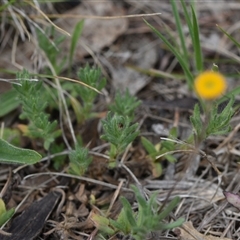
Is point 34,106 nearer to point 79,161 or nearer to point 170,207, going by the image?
point 79,161

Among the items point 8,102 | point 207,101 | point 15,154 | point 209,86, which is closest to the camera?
point 209,86

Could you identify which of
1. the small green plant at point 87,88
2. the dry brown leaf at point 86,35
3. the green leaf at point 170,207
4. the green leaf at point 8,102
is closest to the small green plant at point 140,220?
the green leaf at point 170,207

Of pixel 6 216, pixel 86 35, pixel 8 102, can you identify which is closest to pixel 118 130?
pixel 6 216

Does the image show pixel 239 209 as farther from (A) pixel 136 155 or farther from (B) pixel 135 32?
(B) pixel 135 32

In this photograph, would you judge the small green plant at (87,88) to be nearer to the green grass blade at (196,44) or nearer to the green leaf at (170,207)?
the green grass blade at (196,44)

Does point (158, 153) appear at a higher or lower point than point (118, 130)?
lower

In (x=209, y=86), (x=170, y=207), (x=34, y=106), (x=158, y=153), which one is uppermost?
(x=209, y=86)

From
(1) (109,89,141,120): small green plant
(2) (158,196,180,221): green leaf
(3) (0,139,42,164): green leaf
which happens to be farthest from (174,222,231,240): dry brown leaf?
(3) (0,139,42,164): green leaf
